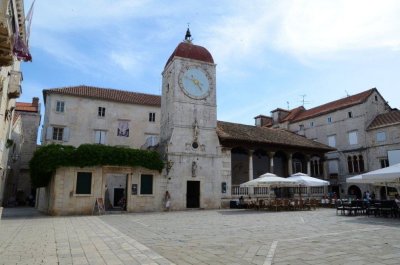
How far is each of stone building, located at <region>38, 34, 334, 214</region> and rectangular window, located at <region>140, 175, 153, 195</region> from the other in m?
0.07

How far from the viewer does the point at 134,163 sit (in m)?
21.7

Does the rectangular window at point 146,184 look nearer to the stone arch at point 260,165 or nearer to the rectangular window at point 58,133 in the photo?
the stone arch at point 260,165

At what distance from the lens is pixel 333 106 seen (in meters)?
36.9

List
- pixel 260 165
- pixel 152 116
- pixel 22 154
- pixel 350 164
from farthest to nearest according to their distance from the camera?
pixel 22 154 < pixel 152 116 < pixel 350 164 < pixel 260 165

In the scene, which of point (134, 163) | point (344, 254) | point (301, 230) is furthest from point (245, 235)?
point (134, 163)

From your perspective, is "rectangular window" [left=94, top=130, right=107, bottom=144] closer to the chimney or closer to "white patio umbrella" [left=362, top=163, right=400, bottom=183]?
the chimney

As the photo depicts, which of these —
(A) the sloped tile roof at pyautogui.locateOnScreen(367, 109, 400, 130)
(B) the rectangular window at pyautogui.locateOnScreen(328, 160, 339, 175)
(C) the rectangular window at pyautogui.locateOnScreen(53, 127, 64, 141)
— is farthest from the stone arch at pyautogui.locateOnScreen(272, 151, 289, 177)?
(C) the rectangular window at pyautogui.locateOnScreen(53, 127, 64, 141)

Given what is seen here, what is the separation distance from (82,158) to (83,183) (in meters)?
1.68

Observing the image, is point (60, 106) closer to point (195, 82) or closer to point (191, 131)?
point (195, 82)

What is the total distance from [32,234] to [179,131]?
580 inches

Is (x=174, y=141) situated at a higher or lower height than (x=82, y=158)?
higher

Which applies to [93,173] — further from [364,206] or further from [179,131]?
[364,206]

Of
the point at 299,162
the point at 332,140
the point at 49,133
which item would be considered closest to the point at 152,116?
the point at 49,133

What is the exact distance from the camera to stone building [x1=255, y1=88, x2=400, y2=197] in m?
31.1
